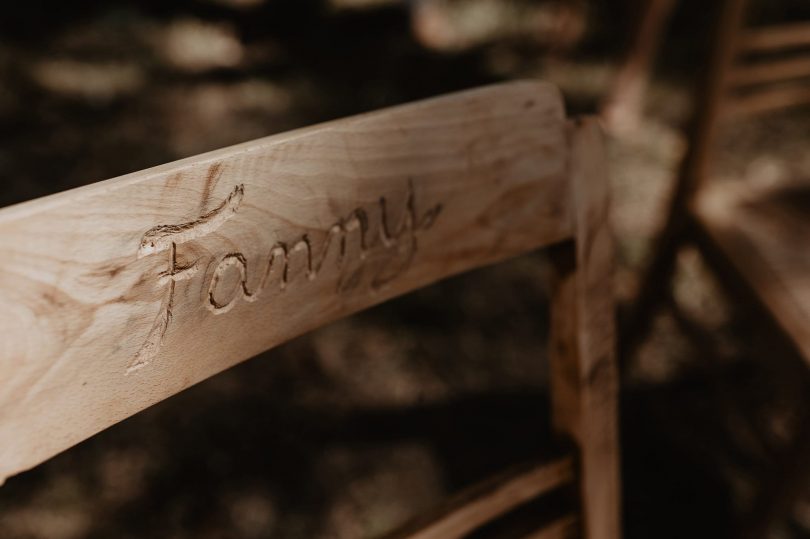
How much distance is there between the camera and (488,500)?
600 millimetres

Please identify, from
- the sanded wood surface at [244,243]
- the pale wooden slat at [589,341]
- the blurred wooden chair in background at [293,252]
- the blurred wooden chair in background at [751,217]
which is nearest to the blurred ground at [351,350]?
the blurred wooden chair in background at [751,217]

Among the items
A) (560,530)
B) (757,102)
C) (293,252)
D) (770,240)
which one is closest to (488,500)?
(560,530)

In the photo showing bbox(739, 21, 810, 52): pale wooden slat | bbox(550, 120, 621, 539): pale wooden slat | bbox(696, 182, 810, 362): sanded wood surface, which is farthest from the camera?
bbox(739, 21, 810, 52): pale wooden slat

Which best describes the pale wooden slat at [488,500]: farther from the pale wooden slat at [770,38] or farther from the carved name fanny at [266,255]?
the pale wooden slat at [770,38]

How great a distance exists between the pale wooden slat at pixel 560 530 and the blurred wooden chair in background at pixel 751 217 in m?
0.45

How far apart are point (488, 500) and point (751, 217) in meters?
0.80

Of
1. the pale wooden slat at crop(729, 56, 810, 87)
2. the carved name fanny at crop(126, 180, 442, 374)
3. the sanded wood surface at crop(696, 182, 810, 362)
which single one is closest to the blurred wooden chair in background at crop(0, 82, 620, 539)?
the carved name fanny at crop(126, 180, 442, 374)

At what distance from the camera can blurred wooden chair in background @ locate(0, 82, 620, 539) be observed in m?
0.36

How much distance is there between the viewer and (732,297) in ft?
3.60

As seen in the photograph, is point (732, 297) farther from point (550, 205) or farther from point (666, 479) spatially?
point (550, 205)

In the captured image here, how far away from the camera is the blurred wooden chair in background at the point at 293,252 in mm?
360

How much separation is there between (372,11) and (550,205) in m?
2.45

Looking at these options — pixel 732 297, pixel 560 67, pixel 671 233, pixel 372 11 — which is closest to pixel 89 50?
pixel 372 11

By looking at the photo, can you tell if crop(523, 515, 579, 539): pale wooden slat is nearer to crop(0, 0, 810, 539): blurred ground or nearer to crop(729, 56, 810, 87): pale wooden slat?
crop(0, 0, 810, 539): blurred ground
